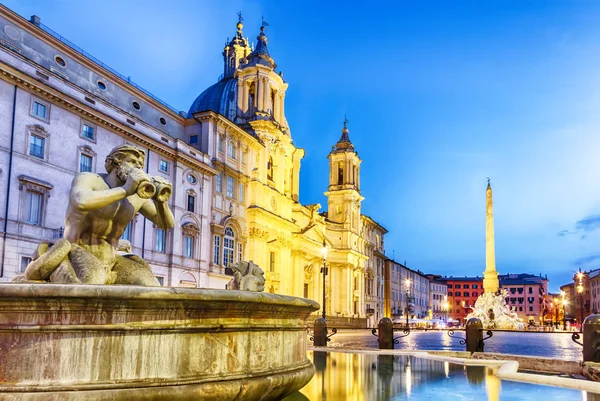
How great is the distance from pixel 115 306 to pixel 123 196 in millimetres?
1277

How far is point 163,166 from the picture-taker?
3600 centimetres

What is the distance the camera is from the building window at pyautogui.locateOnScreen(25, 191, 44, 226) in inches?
1035

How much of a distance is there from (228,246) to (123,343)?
38914 millimetres

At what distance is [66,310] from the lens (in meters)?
4.15

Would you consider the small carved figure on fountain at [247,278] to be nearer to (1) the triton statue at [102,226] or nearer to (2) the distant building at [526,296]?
(1) the triton statue at [102,226]

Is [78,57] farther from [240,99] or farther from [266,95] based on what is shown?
[266,95]

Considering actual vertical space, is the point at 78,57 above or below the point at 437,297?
above

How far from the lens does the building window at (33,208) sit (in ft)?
86.3

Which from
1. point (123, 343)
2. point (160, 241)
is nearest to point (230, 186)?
point (160, 241)

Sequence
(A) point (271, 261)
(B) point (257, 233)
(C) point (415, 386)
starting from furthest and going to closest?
(A) point (271, 261) → (B) point (257, 233) → (C) point (415, 386)

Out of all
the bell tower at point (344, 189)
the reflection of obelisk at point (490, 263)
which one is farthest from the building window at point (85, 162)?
the bell tower at point (344, 189)

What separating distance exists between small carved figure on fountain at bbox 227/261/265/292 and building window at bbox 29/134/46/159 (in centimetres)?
1959

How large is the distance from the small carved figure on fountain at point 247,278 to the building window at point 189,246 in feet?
89.2

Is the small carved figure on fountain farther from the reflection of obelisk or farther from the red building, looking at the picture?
the red building
